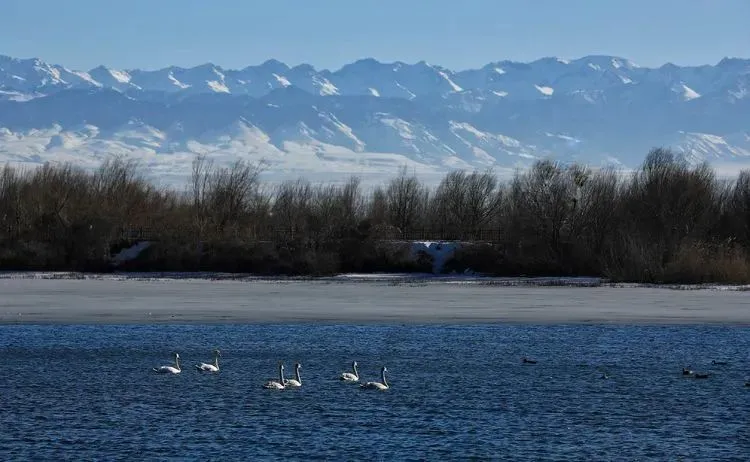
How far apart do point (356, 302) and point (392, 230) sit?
28.0 meters

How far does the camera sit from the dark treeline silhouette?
66.2 m

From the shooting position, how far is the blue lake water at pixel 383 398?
821 inches

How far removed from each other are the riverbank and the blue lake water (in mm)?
3620

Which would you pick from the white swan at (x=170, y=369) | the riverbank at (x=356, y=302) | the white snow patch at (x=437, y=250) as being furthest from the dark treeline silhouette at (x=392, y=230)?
the white swan at (x=170, y=369)

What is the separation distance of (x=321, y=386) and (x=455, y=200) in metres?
71.6

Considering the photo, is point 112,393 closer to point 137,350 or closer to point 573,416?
point 137,350

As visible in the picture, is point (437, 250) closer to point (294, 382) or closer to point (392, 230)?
point (392, 230)

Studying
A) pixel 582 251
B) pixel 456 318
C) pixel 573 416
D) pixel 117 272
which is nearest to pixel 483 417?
pixel 573 416

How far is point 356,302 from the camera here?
4841cm

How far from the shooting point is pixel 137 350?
33.5m

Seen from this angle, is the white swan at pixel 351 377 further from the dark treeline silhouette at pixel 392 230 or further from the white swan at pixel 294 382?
the dark treeline silhouette at pixel 392 230

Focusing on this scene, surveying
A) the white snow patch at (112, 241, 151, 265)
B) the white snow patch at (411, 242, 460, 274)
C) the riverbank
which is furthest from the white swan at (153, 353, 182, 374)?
the white snow patch at (112, 241, 151, 265)

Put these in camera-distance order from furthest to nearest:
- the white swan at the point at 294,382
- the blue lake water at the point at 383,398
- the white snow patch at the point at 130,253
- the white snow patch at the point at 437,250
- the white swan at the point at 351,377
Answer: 1. the white snow patch at the point at 130,253
2. the white snow patch at the point at 437,250
3. the white swan at the point at 351,377
4. the white swan at the point at 294,382
5. the blue lake water at the point at 383,398

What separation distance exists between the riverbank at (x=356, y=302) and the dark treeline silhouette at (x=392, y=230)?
5541 millimetres
